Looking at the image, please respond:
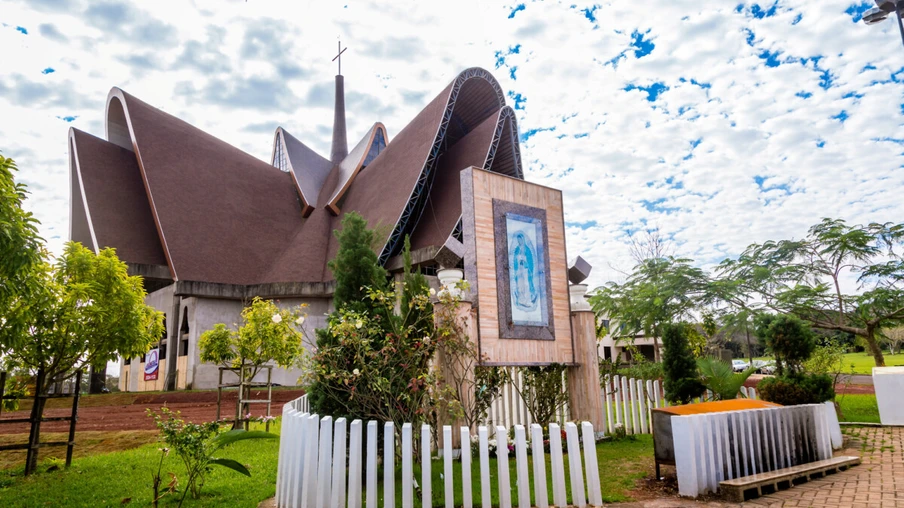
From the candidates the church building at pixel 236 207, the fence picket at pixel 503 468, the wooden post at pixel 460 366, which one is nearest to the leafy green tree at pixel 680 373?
the wooden post at pixel 460 366

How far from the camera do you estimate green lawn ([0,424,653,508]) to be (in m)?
6.05

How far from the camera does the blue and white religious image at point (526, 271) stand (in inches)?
341

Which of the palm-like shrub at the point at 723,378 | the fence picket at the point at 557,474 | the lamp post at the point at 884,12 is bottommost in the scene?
the fence picket at the point at 557,474

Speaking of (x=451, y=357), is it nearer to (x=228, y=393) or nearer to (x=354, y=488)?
(x=354, y=488)

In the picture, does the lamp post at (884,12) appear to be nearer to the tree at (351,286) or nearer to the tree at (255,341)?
the tree at (351,286)

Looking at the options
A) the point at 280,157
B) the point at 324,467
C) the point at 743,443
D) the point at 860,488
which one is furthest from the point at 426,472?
the point at 280,157

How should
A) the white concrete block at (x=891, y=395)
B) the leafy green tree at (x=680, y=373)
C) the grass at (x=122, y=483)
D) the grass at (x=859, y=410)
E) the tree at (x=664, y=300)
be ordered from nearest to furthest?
the grass at (x=122, y=483)
the white concrete block at (x=891, y=395)
the leafy green tree at (x=680, y=373)
the grass at (x=859, y=410)
the tree at (x=664, y=300)

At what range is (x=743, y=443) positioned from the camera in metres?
6.09

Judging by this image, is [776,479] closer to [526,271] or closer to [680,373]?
[526,271]

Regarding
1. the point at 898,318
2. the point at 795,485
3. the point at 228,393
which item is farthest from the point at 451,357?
the point at 228,393

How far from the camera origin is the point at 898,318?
14.3m

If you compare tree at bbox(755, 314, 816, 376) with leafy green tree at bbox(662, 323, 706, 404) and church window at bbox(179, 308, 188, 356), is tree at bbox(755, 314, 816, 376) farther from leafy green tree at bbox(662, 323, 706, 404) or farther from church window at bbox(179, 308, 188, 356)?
church window at bbox(179, 308, 188, 356)

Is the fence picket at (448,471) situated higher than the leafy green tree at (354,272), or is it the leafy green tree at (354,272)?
the leafy green tree at (354,272)

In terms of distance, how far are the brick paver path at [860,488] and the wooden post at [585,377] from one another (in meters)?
3.45
